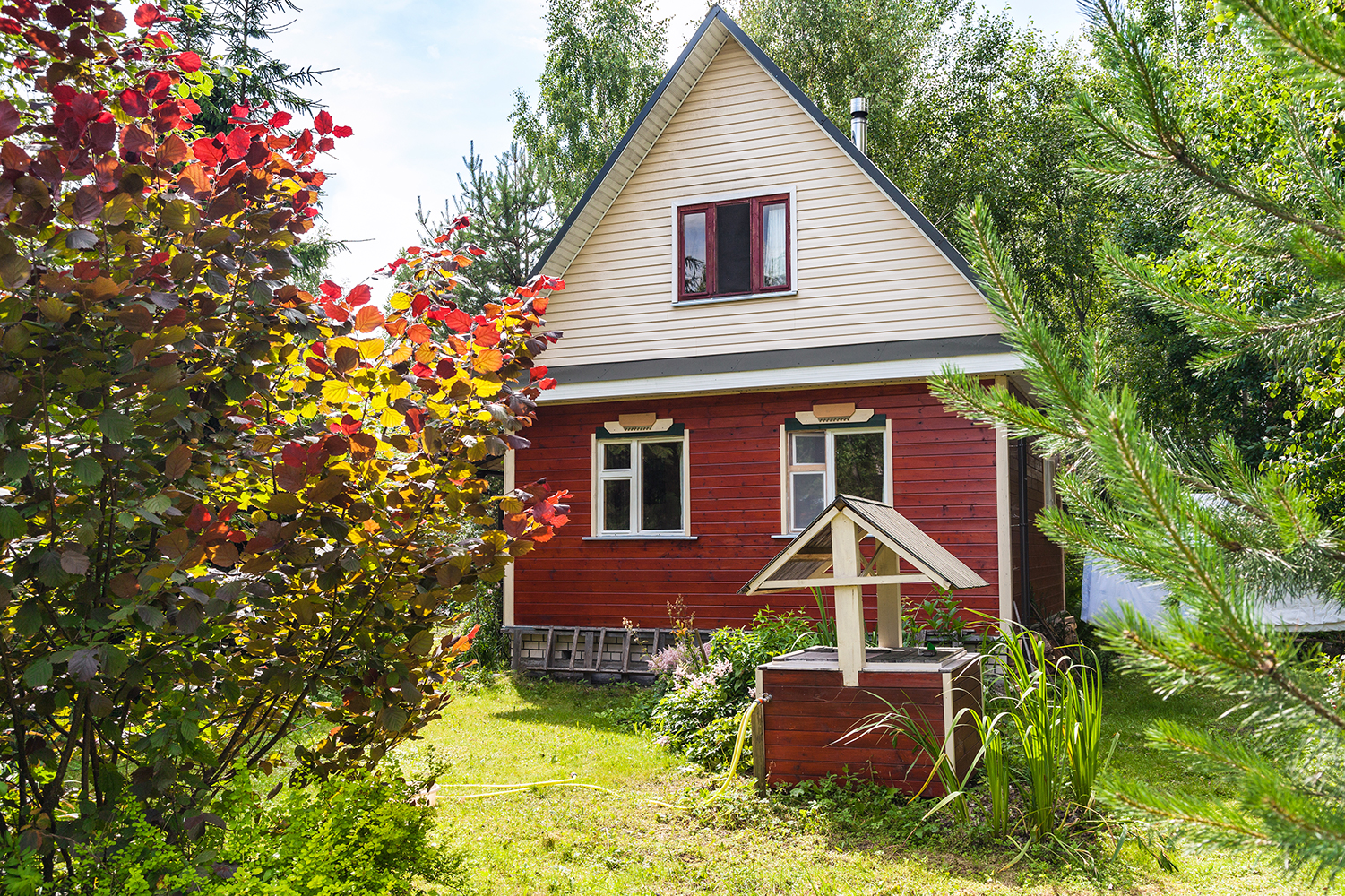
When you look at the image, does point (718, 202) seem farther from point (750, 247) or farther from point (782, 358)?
point (782, 358)

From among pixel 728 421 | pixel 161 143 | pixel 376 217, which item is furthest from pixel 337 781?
pixel 376 217

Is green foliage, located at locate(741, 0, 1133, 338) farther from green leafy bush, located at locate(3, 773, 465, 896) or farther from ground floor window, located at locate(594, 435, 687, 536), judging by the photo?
green leafy bush, located at locate(3, 773, 465, 896)

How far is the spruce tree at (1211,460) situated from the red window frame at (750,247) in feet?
31.0

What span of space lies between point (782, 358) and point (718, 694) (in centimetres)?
453

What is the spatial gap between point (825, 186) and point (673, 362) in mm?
2961

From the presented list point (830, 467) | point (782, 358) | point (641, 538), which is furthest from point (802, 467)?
point (641, 538)

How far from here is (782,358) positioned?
11.3m

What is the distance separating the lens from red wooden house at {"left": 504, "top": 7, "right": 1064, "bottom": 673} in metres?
10.8

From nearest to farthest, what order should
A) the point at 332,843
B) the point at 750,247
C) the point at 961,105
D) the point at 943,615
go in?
the point at 332,843 < the point at 943,615 < the point at 750,247 < the point at 961,105

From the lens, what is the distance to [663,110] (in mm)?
12164

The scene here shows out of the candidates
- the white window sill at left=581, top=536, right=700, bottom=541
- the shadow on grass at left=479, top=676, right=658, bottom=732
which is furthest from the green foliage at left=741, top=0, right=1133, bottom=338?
the shadow on grass at left=479, top=676, right=658, bottom=732

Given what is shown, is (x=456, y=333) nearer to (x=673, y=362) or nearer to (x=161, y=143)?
(x=161, y=143)

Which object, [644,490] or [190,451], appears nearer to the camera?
[190,451]

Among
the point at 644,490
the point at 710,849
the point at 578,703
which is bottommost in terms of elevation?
the point at 578,703
